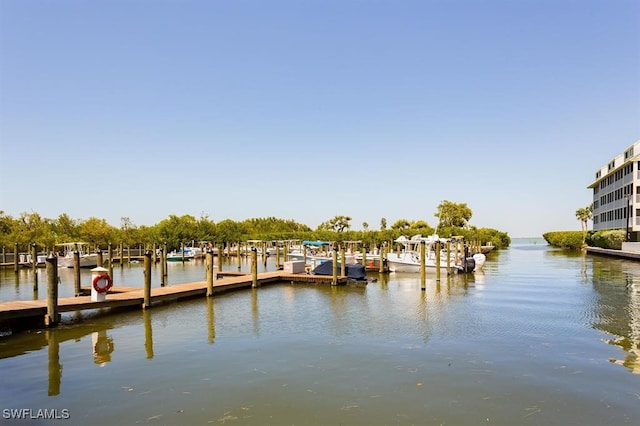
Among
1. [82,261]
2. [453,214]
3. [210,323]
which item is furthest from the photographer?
[453,214]

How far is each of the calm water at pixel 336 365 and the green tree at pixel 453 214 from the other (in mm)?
86398

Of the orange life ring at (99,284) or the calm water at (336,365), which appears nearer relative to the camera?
the calm water at (336,365)

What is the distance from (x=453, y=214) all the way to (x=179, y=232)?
62383 mm

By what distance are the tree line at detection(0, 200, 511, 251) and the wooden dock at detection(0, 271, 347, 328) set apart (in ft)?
109

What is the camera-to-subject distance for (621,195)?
6381cm

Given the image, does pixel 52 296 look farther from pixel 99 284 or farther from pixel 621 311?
pixel 621 311

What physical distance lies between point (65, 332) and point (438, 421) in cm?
1373

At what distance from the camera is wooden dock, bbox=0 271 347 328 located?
16.1 m

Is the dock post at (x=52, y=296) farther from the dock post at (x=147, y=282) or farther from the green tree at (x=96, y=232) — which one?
the green tree at (x=96, y=232)

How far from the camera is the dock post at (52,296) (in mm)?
15960

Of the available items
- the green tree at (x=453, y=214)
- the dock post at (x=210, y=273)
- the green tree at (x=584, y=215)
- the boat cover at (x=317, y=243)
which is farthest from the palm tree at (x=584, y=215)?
the dock post at (x=210, y=273)

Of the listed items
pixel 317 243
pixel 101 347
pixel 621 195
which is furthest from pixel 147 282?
pixel 621 195

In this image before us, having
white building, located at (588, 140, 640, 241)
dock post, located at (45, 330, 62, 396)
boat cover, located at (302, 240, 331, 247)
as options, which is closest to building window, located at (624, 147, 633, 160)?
white building, located at (588, 140, 640, 241)

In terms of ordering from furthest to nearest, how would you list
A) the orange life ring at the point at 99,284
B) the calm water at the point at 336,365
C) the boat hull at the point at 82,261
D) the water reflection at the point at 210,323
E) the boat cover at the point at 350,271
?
1. the boat hull at the point at 82,261
2. the boat cover at the point at 350,271
3. the orange life ring at the point at 99,284
4. the water reflection at the point at 210,323
5. the calm water at the point at 336,365
